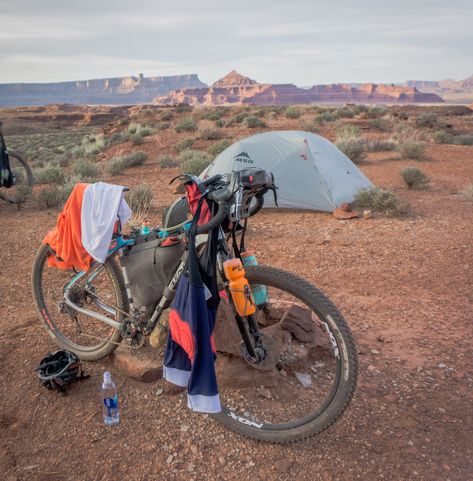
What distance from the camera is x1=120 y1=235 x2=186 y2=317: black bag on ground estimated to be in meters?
2.54

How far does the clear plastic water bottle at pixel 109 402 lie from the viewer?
2.71 meters

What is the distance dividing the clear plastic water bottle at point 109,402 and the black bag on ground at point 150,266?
1.58 ft

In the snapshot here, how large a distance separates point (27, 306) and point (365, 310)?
11.0 ft

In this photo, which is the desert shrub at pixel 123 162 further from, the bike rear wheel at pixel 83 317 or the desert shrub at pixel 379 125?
the desert shrub at pixel 379 125

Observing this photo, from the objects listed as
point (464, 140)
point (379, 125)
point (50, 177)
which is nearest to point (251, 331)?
point (50, 177)

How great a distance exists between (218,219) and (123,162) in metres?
11.2

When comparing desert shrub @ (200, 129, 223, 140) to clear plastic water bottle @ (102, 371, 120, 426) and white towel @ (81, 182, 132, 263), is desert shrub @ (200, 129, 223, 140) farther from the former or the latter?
clear plastic water bottle @ (102, 371, 120, 426)

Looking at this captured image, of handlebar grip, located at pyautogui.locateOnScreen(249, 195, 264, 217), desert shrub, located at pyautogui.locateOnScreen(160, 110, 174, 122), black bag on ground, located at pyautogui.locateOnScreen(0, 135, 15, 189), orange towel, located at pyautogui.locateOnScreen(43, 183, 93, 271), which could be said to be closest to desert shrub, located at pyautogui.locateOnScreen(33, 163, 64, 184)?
black bag on ground, located at pyautogui.locateOnScreen(0, 135, 15, 189)

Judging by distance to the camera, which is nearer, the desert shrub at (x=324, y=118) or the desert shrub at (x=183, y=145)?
the desert shrub at (x=183, y=145)

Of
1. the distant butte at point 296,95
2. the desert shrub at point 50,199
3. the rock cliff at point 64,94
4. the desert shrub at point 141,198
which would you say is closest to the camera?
the desert shrub at point 141,198

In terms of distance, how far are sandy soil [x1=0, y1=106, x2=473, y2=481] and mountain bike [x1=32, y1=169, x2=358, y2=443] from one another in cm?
19

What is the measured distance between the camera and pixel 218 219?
2135mm

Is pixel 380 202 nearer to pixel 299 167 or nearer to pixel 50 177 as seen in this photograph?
pixel 299 167

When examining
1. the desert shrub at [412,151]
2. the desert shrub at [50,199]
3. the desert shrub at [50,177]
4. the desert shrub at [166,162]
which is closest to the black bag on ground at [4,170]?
the desert shrub at [50,199]
